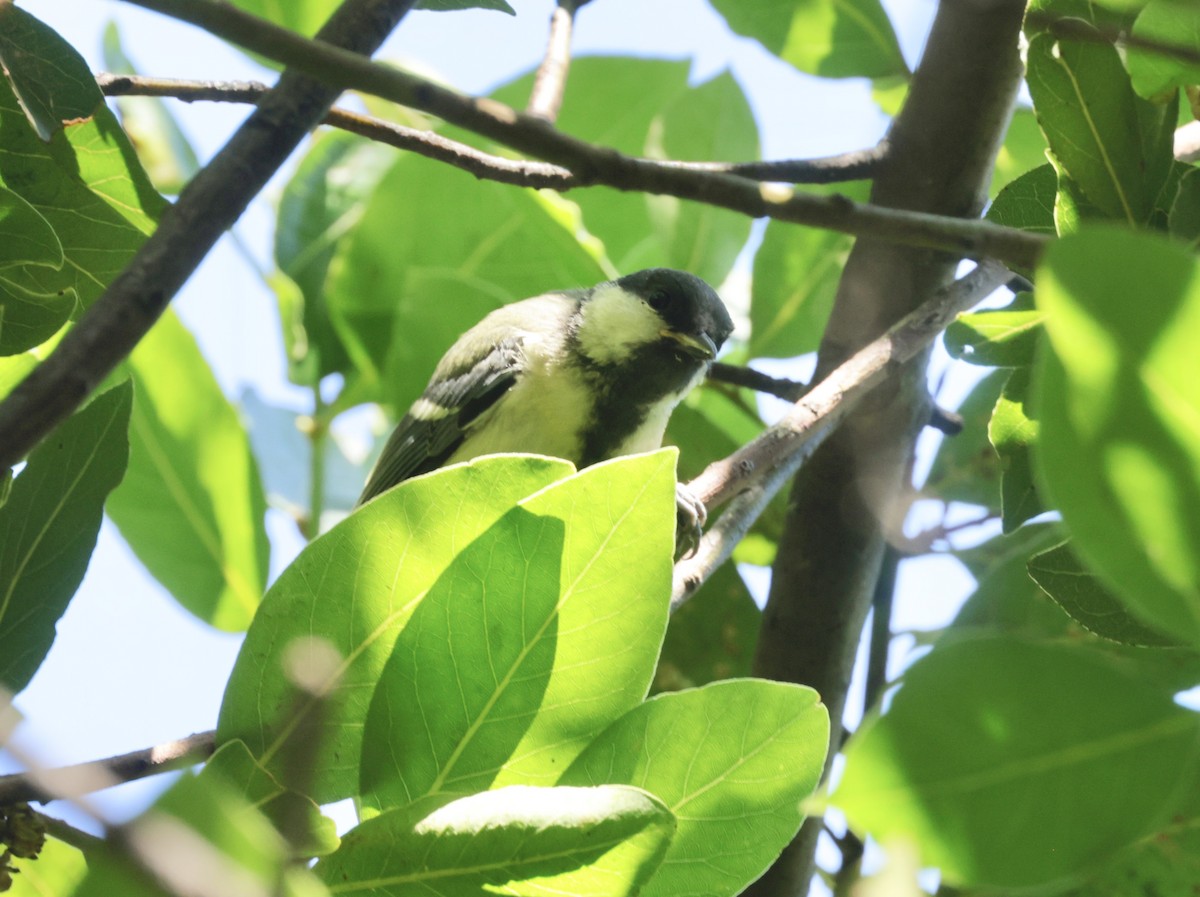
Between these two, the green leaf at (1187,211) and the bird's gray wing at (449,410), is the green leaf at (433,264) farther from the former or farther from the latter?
the green leaf at (1187,211)

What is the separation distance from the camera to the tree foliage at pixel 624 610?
1.86 ft

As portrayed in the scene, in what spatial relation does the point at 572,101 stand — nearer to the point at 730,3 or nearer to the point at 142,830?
the point at 730,3

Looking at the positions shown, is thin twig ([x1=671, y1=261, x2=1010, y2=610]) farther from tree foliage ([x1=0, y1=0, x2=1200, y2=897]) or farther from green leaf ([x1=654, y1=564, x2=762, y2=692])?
green leaf ([x1=654, y1=564, x2=762, y2=692])

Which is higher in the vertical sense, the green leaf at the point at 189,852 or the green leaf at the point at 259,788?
the green leaf at the point at 259,788

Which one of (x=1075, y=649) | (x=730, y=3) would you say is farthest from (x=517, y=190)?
(x=1075, y=649)

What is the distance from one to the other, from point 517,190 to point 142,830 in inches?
79.7

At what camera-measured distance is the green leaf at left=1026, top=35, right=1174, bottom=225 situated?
44.0 inches

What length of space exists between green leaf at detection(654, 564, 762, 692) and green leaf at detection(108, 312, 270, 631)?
80 cm

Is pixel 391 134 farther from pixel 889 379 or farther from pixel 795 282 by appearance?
pixel 795 282

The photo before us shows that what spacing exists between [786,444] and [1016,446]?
0.32 metres

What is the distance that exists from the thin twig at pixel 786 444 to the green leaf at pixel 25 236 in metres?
0.80

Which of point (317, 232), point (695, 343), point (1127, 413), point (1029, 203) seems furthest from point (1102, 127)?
point (317, 232)

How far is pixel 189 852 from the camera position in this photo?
50 centimetres

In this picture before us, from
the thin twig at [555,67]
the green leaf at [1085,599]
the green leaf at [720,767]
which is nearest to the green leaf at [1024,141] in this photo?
the thin twig at [555,67]
